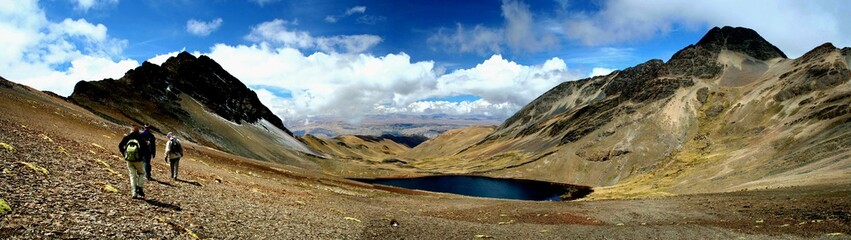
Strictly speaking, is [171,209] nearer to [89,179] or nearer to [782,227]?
[89,179]

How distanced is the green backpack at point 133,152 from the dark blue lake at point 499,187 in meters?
116

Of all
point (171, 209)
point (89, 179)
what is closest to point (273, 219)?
point (171, 209)

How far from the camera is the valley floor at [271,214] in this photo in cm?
1536

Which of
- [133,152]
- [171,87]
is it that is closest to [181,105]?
[171,87]

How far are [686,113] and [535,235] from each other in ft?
653

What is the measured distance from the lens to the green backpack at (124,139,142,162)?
20.2 m

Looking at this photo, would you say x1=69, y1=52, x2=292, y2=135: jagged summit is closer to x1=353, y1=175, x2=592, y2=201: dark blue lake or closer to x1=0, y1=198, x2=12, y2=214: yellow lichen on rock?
x1=353, y1=175, x2=592, y2=201: dark blue lake

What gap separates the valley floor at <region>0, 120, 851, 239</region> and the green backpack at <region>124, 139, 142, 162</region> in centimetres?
164

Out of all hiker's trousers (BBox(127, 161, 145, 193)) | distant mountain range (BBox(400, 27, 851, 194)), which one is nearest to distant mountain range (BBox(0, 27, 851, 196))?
distant mountain range (BBox(400, 27, 851, 194))

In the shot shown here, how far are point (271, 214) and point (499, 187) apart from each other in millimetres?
142017

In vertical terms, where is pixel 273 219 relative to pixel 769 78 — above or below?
below

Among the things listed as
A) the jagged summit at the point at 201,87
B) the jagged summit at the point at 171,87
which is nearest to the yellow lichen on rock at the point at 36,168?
the jagged summit at the point at 171,87

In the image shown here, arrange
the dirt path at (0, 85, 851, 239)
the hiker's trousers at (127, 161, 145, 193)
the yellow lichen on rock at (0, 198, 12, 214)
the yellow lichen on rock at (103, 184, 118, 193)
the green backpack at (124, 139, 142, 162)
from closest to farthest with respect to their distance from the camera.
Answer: the yellow lichen on rock at (0, 198, 12, 214)
the dirt path at (0, 85, 851, 239)
the yellow lichen on rock at (103, 184, 118, 193)
the hiker's trousers at (127, 161, 145, 193)
the green backpack at (124, 139, 142, 162)

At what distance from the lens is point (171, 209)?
1981 cm
